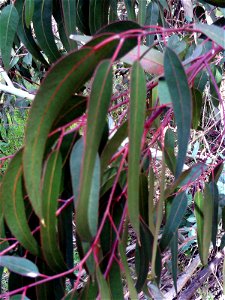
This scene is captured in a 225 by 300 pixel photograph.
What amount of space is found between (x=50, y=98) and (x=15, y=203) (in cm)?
20

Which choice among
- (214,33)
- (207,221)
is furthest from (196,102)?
(214,33)

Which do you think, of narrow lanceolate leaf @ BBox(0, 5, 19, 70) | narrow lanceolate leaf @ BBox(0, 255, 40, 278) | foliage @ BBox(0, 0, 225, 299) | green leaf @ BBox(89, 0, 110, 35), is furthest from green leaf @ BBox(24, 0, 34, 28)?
narrow lanceolate leaf @ BBox(0, 255, 40, 278)

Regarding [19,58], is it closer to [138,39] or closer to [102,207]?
[102,207]

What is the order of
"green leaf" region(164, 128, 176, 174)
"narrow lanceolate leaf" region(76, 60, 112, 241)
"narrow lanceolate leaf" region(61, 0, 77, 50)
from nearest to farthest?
"narrow lanceolate leaf" region(76, 60, 112, 241)
"green leaf" region(164, 128, 176, 174)
"narrow lanceolate leaf" region(61, 0, 77, 50)

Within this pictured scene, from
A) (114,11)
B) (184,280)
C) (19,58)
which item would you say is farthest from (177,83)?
(19,58)

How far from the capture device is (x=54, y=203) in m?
0.66

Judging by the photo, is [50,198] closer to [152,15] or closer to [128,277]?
[128,277]

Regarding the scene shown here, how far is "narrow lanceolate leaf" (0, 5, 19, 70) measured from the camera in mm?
1161

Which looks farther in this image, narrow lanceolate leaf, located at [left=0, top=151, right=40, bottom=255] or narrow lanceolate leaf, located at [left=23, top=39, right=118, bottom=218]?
narrow lanceolate leaf, located at [left=0, top=151, right=40, bottom=255]

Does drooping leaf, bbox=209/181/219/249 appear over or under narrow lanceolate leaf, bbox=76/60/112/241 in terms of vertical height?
under

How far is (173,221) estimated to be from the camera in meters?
0.94

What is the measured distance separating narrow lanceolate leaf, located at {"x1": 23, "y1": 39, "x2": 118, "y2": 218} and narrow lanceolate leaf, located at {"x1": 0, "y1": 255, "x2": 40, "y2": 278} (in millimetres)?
150

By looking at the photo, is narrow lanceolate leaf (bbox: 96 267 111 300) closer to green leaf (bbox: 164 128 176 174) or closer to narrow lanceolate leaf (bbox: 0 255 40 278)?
narrow lanceolate leaf (bbox: 0 255 40 278)

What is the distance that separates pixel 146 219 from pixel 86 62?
1.39 ft
